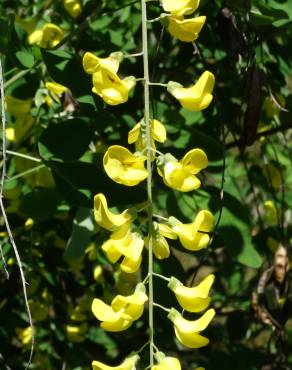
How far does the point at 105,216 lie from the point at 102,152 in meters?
0.50

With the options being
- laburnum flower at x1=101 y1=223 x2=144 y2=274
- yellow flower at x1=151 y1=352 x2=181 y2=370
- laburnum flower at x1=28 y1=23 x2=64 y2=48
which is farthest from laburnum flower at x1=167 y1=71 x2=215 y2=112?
laburnum flower at x1=28 y1=23 x2=64 y2=48

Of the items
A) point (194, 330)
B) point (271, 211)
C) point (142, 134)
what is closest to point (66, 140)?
point (142, 134)

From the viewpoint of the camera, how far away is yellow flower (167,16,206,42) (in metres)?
0.89

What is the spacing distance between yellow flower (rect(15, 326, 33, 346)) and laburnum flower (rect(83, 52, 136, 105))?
0.95 meters

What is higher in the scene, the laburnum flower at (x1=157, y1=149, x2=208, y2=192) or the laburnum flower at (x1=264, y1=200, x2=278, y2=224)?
the laburnum flower at (x1=157, y1=149, x2=208, y2=192)

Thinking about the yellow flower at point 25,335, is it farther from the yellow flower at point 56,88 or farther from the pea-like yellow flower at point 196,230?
the pea-like yellow flower at point 196,230

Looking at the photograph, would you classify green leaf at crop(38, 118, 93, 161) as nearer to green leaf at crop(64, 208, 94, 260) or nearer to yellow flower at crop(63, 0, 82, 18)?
green leaf at crop(64, 208, 94, 260)

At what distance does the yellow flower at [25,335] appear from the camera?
5.62 ft

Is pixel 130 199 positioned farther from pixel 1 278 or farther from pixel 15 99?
pixel 1 278

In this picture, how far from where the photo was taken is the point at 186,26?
0.89m

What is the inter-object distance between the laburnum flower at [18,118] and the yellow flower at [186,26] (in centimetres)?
56

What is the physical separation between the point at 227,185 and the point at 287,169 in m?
0.56

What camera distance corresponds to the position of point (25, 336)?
5.69 feet

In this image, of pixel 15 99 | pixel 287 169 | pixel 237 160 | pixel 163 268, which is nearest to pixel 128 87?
pixel 163 268
